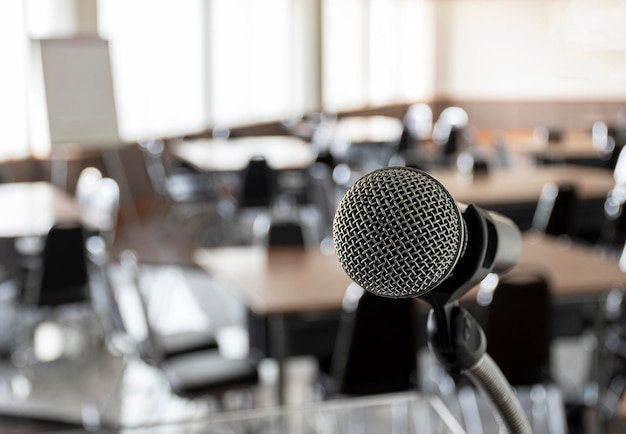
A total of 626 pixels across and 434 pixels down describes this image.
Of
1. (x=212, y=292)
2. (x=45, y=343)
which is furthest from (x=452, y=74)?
(x=45, y=343)

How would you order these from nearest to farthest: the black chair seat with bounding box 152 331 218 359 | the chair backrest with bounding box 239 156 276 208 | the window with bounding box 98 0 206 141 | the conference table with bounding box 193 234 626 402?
1. the conference table with bounding box 193 234 626 402
2. the black chair seat with bounding box 152 331 218 359
3. the chair backrest with bounding box 239 156 276 208
4. the window with bounding box 98 0 206 141

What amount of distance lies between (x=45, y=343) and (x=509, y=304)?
3094mm

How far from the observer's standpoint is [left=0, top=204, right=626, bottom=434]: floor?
1602mm

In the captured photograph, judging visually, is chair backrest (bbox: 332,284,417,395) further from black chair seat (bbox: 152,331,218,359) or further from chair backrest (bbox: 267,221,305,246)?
chair backrest (bbox: 267,221,305,246)

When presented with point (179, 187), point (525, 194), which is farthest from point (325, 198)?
point (179, 187)

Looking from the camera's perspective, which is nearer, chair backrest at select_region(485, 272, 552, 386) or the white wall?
chair backrest at select_region(485, 272, 552, 386)

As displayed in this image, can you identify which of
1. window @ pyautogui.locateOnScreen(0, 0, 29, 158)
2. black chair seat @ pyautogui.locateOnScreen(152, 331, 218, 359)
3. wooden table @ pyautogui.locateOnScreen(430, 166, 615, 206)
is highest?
window @ pyautogui.locateOnScreen(0, 0, 29, 158)

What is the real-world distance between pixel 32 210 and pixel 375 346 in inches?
108

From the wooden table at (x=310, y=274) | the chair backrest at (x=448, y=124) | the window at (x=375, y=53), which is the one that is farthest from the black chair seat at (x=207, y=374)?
the window at (x=375, y=53)

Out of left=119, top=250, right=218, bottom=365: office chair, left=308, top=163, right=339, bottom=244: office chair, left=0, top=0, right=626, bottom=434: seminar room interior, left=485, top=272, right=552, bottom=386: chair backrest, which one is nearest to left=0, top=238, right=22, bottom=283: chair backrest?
left=0, top=0, right=626, bottom=434: seminar room interior

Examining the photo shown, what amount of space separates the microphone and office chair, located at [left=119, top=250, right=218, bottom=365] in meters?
2.64

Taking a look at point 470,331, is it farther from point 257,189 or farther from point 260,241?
point 257,189

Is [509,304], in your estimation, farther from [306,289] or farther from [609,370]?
[609,370]

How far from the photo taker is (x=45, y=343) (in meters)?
5.25
